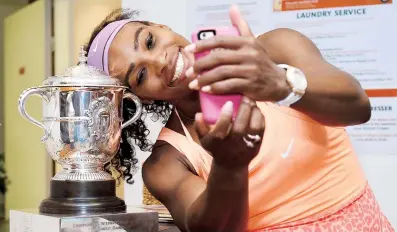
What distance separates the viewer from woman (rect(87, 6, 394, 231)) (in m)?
0.80

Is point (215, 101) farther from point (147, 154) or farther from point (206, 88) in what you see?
point (147, 154)

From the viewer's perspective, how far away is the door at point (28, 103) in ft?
12.9

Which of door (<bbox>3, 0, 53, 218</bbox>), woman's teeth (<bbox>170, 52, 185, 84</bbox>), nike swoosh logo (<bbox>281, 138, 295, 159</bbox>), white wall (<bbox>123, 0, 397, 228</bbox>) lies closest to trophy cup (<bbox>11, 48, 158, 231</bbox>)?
woman's teeth (<bbox>170, 52, 185, 84</bbox>)

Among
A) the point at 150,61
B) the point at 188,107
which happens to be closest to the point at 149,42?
the point at 150,61

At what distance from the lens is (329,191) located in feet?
3.44

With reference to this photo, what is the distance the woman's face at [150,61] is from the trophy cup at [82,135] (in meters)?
0.03

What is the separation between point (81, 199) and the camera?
1145mm

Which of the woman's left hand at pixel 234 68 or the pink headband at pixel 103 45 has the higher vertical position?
the pink headband at pixel 103 45

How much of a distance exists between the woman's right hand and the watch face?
8 cm

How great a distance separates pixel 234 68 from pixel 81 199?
59 centimetres

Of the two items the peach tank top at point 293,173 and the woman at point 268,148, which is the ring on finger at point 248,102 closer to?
the woman at point 268,148

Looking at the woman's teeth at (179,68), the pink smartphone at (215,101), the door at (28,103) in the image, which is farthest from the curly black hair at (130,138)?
the door at (28,103)

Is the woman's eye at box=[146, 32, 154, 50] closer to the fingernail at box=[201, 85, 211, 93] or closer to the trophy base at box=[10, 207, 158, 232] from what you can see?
the trophy base at box=[10, 207, 158, 232]

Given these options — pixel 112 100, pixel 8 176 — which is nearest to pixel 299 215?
pixel 112 100
